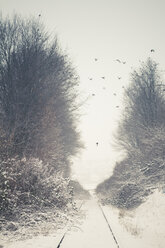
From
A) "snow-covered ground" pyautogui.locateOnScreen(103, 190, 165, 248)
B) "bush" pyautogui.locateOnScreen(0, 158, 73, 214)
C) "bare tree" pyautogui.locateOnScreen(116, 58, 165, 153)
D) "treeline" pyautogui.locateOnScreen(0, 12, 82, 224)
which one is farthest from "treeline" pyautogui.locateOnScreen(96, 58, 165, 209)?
"bush" pyautogui.locateOnScreen(0, 158, 73, 214)

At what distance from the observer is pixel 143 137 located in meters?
14.9

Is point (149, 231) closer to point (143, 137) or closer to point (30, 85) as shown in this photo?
point (143, 137)

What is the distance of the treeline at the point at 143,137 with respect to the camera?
43.3ft

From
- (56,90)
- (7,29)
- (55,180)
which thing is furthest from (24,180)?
(7,29)

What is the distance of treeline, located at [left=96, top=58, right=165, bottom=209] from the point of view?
13.2 meters

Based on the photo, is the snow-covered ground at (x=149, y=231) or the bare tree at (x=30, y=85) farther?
the bare tree at (x=30, y=85)

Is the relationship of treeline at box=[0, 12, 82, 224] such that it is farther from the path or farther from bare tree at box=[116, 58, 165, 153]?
bare tree at box=[116, 58, 165, 153]

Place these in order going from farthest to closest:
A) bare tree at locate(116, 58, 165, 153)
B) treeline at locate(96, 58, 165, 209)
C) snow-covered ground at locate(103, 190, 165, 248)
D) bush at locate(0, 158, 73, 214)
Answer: bare tree at locate(116, 58, 165, 153), treeline at locate(96, 58, 165, 209), bush at locate(0, 158, 73, 214), snow-covered ground at locate(103, 190, 165, 248)

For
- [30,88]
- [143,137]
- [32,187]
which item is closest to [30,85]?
[30,88]

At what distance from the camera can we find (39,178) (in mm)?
8188

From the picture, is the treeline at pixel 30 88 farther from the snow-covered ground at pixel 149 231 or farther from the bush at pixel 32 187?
the snow-covered ground at pixel 149 231

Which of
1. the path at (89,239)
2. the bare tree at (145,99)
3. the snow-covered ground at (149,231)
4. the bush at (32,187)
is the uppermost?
the bare tree at (145,99)

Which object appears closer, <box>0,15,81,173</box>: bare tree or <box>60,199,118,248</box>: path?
<box>60,199,118,248</box>: path

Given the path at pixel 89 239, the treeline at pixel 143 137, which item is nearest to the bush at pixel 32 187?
the path at pixel 89 239
